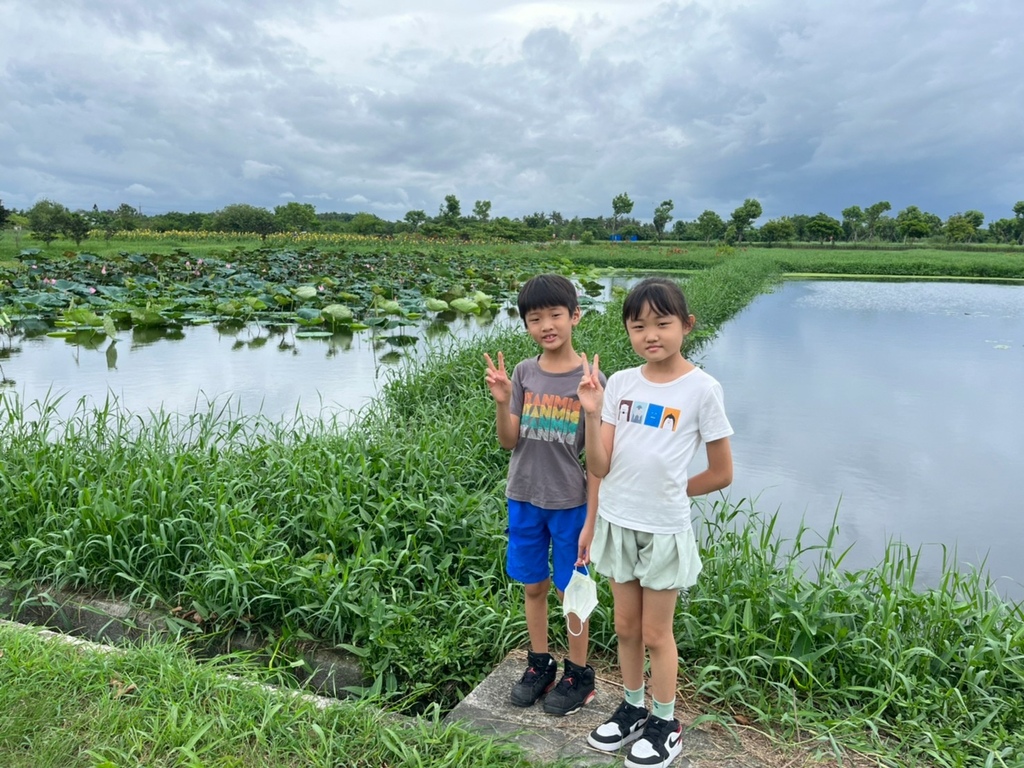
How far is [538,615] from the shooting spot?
171 centimetres

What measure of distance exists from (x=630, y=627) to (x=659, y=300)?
0.74m

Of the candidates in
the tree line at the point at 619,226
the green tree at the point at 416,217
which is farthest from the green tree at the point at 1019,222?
the green tree at the point at 416,217

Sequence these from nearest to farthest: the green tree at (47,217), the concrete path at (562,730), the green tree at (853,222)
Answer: the concrete path at (562,730) < the green tree at (47,217) < the green tree at (853,222)

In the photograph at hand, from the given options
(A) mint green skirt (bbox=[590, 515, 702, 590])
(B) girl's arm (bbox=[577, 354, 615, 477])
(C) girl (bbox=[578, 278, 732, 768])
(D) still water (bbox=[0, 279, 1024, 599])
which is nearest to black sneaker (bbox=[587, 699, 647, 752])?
(C) girl (bbox=[578, 278, 732, 768])

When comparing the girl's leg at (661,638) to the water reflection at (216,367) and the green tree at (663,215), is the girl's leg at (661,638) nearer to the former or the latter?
the water reflection at (216,367)

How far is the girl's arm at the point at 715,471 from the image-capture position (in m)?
1.41

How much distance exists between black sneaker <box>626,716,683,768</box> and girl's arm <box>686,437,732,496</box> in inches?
20.4

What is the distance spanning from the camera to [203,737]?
59.4 inches

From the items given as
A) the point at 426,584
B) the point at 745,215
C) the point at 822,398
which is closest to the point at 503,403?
the point at 426,584

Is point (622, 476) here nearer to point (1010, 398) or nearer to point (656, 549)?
point (656, 549)

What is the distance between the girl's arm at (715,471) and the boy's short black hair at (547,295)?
451 mm

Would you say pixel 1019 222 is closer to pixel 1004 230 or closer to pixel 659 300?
pixel 1004 230

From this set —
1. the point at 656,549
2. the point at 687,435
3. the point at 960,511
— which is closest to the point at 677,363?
the point at 687,435

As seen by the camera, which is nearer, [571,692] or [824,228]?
[571,692]
